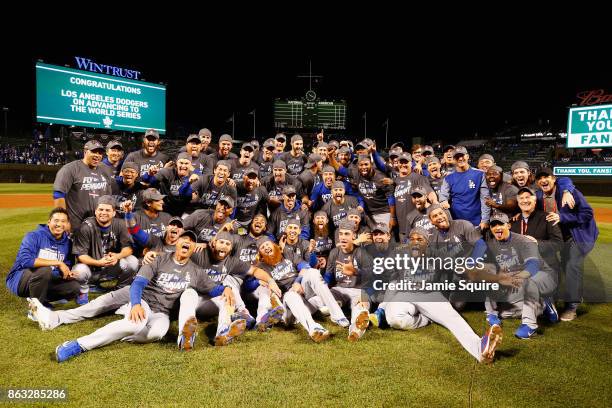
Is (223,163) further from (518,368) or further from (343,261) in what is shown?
(518,368)

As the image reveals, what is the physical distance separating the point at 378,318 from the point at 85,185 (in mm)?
4667

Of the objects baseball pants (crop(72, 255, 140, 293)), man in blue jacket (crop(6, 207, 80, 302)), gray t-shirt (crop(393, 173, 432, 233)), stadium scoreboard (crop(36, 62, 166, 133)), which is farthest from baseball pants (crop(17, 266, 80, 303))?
stadium scoreboard (crop(36, 62, 166, 133))

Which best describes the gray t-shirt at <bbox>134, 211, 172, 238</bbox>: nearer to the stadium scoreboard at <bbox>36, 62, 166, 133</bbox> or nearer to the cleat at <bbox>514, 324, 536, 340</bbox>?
the cleat at <bbox>514, 324, 536, 340</bbox>

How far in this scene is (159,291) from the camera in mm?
4770

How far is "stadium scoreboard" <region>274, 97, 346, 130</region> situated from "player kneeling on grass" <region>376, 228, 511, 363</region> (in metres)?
24.7

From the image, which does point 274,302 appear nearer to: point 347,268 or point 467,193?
point 347,268

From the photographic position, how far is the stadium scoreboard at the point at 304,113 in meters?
29.3

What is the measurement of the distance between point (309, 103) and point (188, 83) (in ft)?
97.3

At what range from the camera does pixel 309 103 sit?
29375 mm

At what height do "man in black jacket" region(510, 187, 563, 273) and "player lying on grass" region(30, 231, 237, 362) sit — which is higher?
"man in black jacket" region(510, 187, 563, 273)

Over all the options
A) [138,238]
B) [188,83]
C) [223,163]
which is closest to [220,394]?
[138,238]

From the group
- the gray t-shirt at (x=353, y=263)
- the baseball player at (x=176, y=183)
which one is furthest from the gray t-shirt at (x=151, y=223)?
the gray t-shirt at (x=353, y=263)

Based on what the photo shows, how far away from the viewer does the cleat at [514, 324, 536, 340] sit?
15.4 ft

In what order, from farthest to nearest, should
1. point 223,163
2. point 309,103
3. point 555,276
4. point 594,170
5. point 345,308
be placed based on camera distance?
1. point 309,103
2. point 594,170
3. point 223,163
4. point 345,308
5. point 555,276
